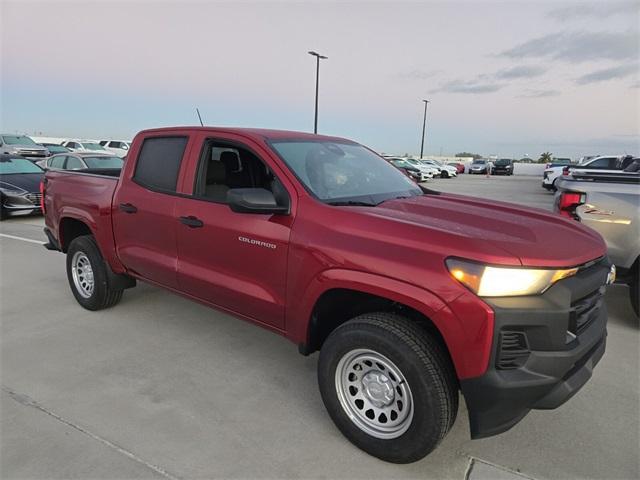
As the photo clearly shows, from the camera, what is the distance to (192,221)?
3.29 metres

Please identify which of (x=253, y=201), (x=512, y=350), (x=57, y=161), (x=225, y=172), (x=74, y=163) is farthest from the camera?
(x=57, y=161)

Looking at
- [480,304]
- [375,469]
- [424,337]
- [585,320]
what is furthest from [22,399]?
[585,320]

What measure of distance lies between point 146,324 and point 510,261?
349 cm

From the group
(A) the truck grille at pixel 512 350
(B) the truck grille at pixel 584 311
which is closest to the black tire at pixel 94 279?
(A) the truck grille at pixel 512 350

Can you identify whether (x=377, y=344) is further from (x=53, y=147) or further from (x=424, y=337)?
(x=53, y=147)

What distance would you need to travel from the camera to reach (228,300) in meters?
3.20

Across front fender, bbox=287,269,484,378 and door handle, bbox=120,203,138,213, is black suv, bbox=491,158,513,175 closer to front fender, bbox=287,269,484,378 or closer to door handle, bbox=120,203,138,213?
door handle, bbox=120,203,138,213

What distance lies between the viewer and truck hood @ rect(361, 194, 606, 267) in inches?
85.7

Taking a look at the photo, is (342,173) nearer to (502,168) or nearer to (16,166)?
(16,166)

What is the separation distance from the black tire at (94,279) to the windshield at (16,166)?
841 cm

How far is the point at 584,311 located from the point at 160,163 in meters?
3.25

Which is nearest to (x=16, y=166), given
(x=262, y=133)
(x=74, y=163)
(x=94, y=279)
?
(x=74, y=163)

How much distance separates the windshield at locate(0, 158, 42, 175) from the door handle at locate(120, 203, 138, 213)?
370 inches

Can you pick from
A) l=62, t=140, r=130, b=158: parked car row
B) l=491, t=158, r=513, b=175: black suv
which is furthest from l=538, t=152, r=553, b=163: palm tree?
l=62, t=140, r=130, b=158: parked car row
